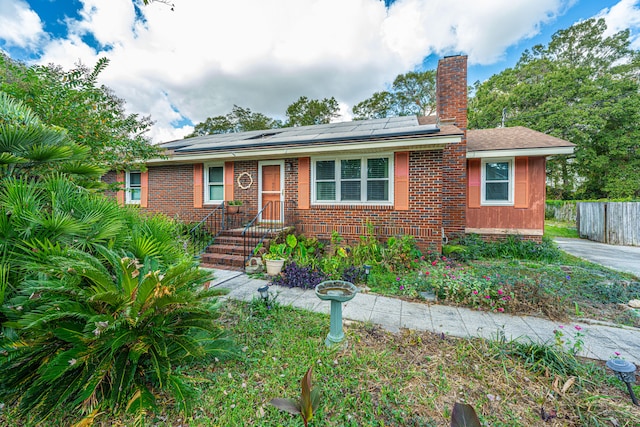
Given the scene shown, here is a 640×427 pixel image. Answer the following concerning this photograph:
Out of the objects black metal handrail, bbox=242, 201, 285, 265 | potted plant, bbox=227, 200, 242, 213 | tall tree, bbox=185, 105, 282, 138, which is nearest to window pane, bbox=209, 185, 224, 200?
potted plant, bbox=227, 200, 242, 213

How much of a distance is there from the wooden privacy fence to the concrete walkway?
9.53 m

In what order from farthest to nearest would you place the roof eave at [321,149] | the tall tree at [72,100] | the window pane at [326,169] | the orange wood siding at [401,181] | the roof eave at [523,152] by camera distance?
the window pane at [326,169]
the roof eave at [523,152]
the orange wood siding at [401,181]
the roof eave at [321,149]
the tall tree at [72,100]

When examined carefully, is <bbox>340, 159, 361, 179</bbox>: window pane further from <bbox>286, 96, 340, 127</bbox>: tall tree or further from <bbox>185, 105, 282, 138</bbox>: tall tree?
<bbox>185, 105, 282, 138</bbox>: tall tree

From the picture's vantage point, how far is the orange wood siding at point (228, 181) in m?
8.12

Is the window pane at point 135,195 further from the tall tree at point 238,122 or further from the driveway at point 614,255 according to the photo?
the tall tree at point 238,122

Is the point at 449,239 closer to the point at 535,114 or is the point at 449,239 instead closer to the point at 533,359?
the point at 533,359

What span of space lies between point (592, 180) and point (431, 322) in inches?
926

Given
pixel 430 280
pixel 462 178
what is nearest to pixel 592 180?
pixel 462 178

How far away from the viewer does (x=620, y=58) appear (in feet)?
Result: 58.8

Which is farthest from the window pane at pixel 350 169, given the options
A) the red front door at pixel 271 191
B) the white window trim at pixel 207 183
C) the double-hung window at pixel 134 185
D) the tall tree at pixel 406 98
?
the tall tree at pixel 406 98

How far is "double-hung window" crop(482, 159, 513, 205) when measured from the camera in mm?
7711

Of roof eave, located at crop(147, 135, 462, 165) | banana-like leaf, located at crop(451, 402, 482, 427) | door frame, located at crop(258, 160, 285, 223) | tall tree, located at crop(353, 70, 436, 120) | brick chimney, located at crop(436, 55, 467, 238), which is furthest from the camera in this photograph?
tall tree, located at crop(353, 70, 436, 120)

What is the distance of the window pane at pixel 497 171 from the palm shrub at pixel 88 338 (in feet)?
28.9

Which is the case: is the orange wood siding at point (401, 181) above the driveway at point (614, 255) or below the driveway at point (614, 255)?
above
